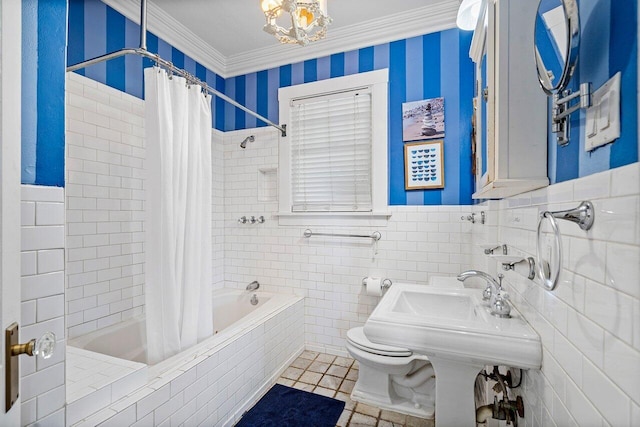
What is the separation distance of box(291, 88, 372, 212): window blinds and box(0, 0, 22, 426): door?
1.96 m

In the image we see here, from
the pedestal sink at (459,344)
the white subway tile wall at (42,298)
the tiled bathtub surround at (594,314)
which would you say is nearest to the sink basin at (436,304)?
the pedestal sink at (459,344)

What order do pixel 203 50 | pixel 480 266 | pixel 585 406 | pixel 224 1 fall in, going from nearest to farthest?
pixel 585 406, pixel 480 266, pixel 224 1, pixel 203 50

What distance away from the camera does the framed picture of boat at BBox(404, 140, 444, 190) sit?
2.17m

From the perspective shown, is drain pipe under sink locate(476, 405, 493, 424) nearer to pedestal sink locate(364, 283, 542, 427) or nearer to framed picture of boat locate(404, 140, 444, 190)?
pedestal sink locate(364, 283, 542, 427)

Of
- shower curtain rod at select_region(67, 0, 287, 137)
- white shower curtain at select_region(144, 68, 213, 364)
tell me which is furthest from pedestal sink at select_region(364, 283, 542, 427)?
shower curtain rod at select_region(67, 0, 287, 137)

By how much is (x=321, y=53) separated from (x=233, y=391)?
2674 millimetres

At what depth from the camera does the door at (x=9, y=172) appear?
65cm

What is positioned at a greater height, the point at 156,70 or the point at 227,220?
the point at 156,70

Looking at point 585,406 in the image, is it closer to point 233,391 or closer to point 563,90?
point 563,90

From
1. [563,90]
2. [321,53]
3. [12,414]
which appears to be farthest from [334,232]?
[12,414]

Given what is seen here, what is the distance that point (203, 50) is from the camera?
2.63 meters

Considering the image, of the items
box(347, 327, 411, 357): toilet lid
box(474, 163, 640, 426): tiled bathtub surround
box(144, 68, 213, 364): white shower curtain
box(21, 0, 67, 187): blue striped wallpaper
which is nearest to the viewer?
box(474, 163, 640, 426): tiled bathtub surround

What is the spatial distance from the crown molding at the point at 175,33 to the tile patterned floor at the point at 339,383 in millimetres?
2845

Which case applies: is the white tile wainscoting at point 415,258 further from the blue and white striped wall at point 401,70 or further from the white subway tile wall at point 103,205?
the blue and white striped wall at point 401,70
